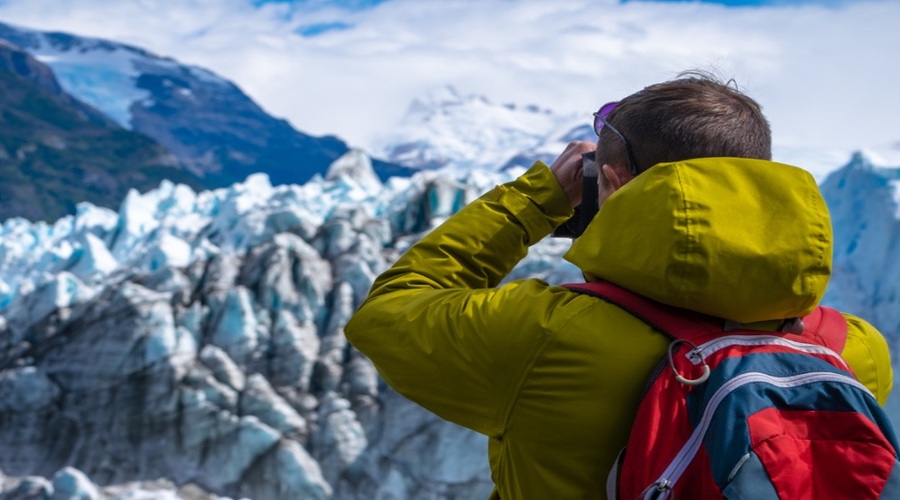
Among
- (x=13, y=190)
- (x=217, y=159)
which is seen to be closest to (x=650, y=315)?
(x=13, y=190)

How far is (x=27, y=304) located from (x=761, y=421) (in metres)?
15.0

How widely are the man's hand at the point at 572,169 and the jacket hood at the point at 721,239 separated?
0.23 meters

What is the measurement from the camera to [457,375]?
3.26 feet

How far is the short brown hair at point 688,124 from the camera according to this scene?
1028mm

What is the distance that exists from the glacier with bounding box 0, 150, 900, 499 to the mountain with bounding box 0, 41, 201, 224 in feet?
120

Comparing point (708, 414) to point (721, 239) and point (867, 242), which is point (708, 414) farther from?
point (867, 242)

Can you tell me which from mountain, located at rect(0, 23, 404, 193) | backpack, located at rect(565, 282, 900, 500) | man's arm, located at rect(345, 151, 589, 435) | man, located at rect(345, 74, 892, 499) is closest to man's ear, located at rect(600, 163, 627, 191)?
man, located at rect(345, 74, 892, 499)

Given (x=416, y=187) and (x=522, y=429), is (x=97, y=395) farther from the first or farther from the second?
(x=522, y=429)

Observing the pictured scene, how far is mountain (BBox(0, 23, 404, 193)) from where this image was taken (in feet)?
217

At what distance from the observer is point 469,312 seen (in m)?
0.98

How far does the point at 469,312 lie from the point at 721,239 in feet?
0.93

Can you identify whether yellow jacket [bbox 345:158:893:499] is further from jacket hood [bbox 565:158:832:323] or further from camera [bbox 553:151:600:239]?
camera [bbox 553:151:600:239]

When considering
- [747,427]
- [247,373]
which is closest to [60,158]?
[247,373]

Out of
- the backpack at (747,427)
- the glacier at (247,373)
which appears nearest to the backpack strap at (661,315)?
the backpack at (747,427)
